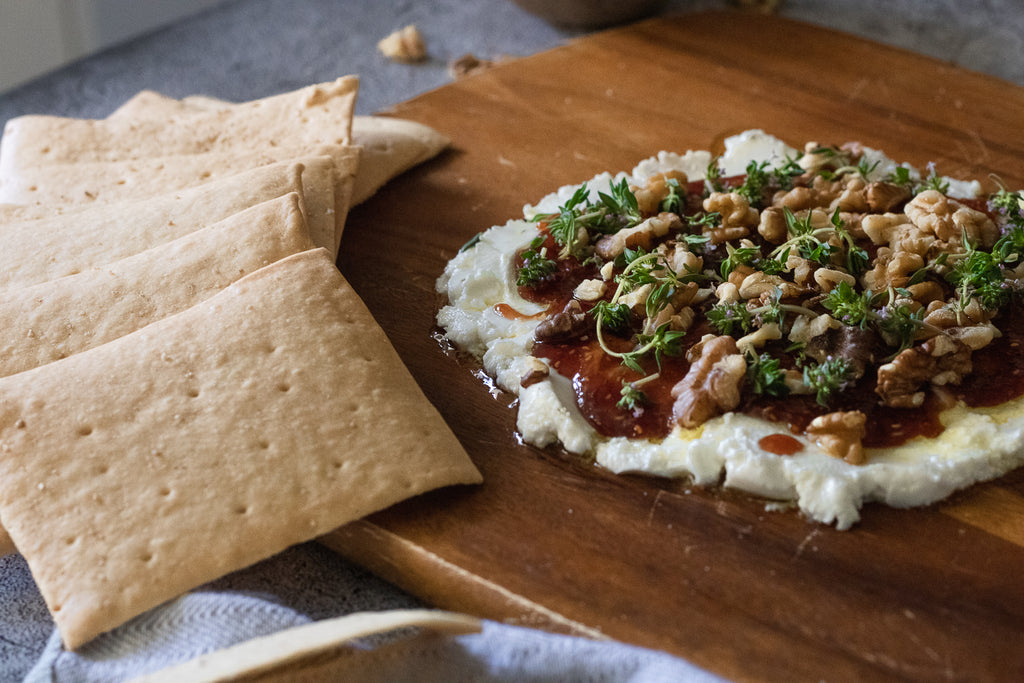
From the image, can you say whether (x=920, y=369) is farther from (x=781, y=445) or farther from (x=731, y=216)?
(x=731, y=216)

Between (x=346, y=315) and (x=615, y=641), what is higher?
(x=346, y=315)

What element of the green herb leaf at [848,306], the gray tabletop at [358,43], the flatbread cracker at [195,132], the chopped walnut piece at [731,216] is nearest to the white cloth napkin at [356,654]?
the green herb leaf at [848,306]

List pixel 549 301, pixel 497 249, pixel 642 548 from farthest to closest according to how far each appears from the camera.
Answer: pixel 497 249, pixel 549 301, pixel 642 548

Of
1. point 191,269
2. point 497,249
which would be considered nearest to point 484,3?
point 497,249

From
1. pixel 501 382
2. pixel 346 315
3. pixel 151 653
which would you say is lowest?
pixel 151 653

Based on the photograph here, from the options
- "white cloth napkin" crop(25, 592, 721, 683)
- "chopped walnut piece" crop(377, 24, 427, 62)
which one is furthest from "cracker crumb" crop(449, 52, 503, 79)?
"white cloth napkin" crop(25, 592, 721, 683)

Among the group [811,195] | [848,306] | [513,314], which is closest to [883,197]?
[811,195]

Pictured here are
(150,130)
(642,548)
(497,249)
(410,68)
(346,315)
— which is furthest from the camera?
(410,68)

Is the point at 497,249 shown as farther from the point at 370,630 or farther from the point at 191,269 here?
the point at 370,630
